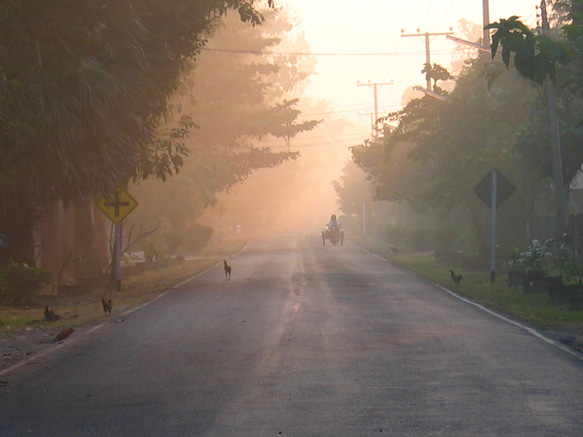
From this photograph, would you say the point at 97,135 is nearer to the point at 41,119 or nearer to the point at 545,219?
the point at 41,119

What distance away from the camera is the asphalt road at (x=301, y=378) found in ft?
26.9

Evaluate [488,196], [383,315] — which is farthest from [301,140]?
[383,315]

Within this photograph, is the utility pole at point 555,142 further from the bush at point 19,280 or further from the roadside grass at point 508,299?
the bush at point 19,280

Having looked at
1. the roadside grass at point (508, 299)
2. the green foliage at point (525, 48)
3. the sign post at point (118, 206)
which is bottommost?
the roadside grass at point (508, 299)

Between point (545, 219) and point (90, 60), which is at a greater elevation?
point (90, 60)

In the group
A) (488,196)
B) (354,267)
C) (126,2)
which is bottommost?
(354,267)

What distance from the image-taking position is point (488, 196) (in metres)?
27.6

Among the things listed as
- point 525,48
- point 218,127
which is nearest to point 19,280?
point 525,48

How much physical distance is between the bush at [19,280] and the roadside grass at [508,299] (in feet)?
34.9

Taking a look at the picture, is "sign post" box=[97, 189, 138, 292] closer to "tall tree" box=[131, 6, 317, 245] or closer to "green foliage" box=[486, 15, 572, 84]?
"green foliage" box=[486, 15, 572, 84]

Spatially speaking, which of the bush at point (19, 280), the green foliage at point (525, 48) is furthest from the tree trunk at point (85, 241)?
the green foliage at point (525, 48)

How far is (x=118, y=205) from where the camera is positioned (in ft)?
85.5

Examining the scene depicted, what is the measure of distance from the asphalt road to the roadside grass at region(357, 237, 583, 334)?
814 mm

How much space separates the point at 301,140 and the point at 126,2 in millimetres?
134404
